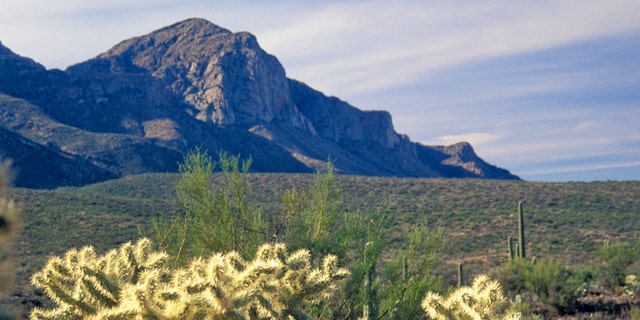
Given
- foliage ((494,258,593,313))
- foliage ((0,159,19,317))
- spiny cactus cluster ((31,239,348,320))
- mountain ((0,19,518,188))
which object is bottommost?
foliage ((494,258,593,313))

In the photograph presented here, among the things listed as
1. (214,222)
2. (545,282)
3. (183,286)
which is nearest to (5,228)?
(183,286)

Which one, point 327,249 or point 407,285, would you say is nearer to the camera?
point 407,285

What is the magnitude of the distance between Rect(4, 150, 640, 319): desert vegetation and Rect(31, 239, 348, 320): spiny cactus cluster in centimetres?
1

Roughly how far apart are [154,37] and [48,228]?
390 ft

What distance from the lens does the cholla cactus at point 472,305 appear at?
444 cm

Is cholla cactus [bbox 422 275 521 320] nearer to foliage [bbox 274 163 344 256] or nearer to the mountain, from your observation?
foliage [bbox 274 163 344 256]

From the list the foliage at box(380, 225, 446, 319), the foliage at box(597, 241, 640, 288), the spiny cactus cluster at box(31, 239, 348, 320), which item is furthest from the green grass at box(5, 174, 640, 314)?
the spiny cactus cluster at box(31, 239, 348, 320)

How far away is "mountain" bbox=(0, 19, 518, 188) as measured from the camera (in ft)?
233

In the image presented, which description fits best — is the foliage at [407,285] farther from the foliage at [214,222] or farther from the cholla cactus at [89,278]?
the cholla cactus at [89,278]

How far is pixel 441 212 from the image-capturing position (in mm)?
42344

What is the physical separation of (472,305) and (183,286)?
6.18 feet

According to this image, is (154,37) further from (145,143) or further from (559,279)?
(559,279)

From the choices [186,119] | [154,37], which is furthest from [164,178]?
[154,37]

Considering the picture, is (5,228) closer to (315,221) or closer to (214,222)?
(214,222)
